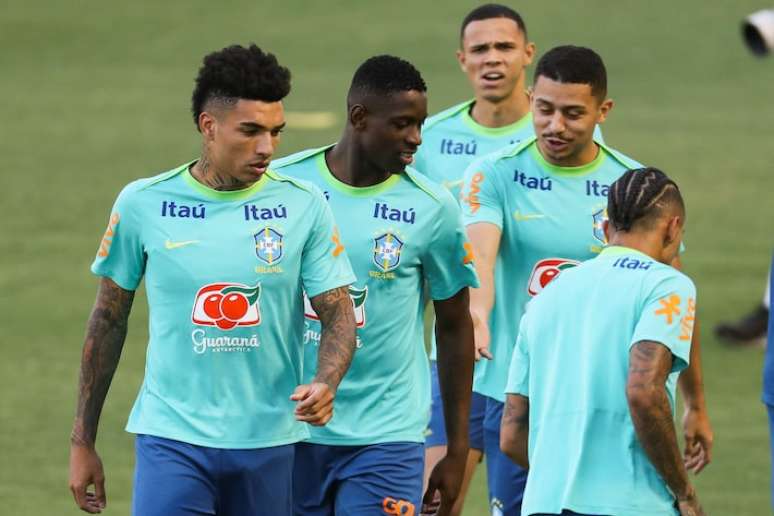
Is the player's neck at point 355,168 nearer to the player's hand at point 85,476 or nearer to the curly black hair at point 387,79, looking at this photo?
the curly black hair at point 387,79

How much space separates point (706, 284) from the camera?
1819 cm

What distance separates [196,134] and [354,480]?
18931 millimetres

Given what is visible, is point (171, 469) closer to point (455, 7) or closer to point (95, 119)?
point (95, 119)

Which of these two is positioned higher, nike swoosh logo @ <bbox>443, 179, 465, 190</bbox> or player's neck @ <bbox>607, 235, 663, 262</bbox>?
nike swoosh logo @ <bbox>443, 179, 465, 190</bbox>

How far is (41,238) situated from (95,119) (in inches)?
288

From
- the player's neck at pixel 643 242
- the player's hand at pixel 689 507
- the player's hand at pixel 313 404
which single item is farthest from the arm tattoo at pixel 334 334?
the player's hand at pixel 689 507

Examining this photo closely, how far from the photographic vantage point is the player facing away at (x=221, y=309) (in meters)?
6.58

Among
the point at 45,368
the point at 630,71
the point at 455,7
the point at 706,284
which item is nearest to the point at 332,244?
the point at 45,368

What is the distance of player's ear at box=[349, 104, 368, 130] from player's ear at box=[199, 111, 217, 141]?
0.92m

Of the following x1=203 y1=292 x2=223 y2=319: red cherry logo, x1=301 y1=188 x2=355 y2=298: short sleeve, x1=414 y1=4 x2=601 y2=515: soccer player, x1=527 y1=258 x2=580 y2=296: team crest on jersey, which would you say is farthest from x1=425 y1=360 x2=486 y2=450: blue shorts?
x1=203 y1=292 x2=223 y2=319: red cherry logo

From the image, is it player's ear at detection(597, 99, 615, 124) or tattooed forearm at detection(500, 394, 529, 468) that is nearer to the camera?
tattooed forearm at detection(500, 394, 529, 468)

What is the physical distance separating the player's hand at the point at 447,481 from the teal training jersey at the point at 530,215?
1084 mm

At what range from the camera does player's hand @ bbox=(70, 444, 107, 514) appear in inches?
262

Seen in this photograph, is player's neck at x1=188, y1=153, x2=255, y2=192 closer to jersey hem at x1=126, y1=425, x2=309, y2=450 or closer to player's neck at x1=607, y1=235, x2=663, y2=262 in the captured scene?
jersey hem at x1=126, y1=425, x2=309, y2=450
